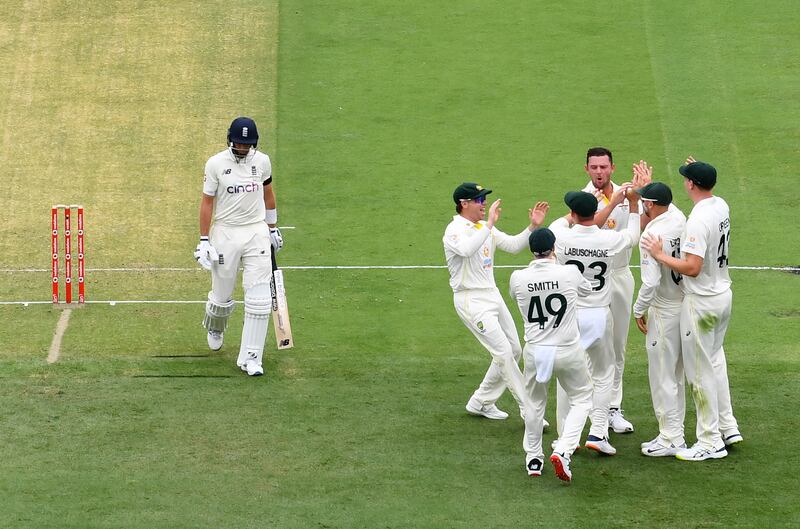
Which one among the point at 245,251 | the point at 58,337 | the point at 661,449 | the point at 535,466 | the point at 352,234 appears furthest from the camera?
the point at 352,234

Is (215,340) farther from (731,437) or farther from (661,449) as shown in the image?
(731,437)

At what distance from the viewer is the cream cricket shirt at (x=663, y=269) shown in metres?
11.1

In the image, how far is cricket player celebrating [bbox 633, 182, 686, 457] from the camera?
11094mm

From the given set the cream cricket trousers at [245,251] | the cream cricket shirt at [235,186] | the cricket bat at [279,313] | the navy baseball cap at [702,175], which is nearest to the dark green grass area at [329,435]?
the cricket bat at [279,313]

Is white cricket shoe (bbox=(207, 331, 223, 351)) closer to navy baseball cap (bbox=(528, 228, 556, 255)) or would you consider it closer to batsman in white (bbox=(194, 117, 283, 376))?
batsman in white (bbox=(194, 117, 283, 376))

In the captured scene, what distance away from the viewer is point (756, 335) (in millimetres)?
14664

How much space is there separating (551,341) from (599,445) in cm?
129

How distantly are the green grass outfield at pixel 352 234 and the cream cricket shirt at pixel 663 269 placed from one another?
4.49ft

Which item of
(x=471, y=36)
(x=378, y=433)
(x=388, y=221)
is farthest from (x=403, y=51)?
(x=378, y=433)

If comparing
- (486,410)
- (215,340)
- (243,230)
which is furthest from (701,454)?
(215,340)

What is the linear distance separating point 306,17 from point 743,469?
1516cm

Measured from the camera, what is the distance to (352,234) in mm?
18000

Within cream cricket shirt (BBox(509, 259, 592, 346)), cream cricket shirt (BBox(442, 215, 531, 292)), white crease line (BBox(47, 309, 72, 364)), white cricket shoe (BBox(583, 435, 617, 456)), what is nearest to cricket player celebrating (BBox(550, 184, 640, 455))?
white cricket shoe (BBox(583, 435, 617, 456))

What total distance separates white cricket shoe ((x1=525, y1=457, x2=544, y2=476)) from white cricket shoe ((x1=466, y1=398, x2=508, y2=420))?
1.53m
